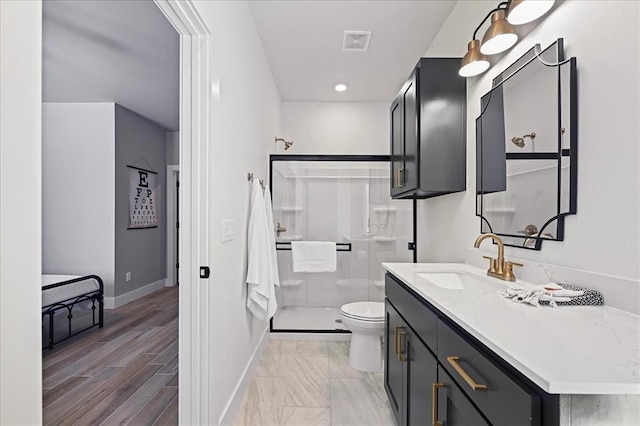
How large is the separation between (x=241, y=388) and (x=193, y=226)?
4.18 ft

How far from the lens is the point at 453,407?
1.14 m

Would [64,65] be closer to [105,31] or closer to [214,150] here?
[105,31]

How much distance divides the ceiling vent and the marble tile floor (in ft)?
8.62

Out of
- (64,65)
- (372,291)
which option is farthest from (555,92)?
(64,65)

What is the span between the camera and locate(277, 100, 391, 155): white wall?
4.71m

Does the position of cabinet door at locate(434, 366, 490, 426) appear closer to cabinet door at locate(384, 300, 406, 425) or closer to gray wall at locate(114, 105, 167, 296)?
cabinet door at locate(384, 300, 406, 425)

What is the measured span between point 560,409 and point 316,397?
197 cm

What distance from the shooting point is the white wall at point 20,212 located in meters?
0.62

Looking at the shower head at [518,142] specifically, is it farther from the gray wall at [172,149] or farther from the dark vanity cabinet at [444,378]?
the gray wall at [172,149]

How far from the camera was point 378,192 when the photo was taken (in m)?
3.57

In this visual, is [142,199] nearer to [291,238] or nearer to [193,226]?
[291,238]

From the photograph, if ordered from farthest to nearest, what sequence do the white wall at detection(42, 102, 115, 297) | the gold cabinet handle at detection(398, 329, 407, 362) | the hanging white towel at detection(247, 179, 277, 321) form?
the white wall at detection(42, 102, 115, 297) < the hanging white towel at detection(247, 179, 277, 321) < the gold cabinet handle at detection(398, 329, 407, 362)

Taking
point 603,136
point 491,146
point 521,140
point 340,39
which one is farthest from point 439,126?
point 340,39

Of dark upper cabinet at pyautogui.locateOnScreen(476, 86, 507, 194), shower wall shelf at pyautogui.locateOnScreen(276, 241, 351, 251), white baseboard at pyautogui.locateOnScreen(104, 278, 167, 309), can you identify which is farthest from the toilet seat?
white baseboard at pyautogui.locateOnScreen(104, 278, 167, 309)
